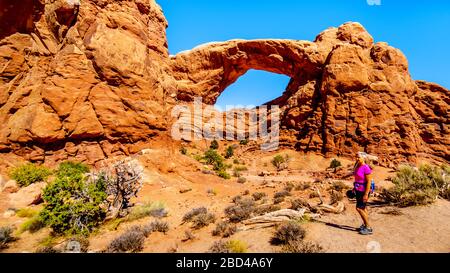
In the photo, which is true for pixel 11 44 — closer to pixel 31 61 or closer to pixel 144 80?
pixel 31 61

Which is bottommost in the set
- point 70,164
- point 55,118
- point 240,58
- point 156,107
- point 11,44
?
point 70,164

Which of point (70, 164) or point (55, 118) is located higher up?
point (55, 118)

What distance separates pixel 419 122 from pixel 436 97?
342 cm

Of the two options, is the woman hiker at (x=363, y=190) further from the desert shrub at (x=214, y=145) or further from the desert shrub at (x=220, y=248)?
the desert shrub at (x=214, y=145)

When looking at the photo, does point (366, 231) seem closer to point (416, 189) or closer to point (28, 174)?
point (416, 189)

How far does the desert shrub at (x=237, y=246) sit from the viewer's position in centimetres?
519

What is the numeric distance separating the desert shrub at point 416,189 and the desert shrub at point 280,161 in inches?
655

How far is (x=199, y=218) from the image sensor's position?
24.9 feet

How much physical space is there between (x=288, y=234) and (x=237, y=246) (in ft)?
4.02

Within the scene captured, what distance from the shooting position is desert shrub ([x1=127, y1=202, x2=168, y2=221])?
839 cm

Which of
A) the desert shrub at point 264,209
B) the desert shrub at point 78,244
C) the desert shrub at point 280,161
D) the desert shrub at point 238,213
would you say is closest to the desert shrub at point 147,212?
the desert shrub at point 78,244

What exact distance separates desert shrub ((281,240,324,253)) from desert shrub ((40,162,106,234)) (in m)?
5.85

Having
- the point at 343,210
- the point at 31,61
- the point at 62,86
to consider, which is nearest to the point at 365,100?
the point at 343,210

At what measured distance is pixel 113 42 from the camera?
14.3m
